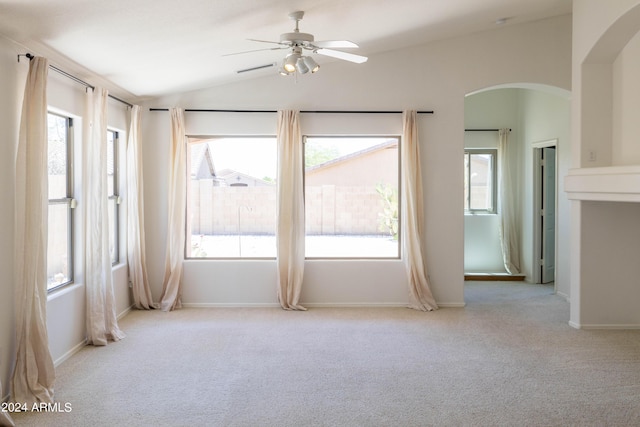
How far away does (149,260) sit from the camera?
7.00m

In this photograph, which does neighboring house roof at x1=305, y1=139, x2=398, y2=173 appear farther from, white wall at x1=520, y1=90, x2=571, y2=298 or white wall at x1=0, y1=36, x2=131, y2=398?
white wall at x1=0, y1=36, x2=131, y2=398

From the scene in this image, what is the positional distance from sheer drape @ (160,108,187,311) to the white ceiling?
488 mm

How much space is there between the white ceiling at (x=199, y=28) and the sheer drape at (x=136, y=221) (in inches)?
19.9

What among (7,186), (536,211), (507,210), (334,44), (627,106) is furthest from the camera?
(507,210)

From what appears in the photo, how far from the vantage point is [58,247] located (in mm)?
4992

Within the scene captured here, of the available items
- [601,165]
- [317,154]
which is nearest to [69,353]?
[317,154]

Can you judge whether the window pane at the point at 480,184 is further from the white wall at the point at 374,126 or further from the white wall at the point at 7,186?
the white wall at the point at 7,186

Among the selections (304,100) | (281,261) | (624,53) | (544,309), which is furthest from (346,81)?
(544,309)

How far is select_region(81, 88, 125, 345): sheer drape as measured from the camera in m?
5.17

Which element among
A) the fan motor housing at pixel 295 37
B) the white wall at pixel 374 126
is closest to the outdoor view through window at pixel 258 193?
the white wall at pixel 374 126

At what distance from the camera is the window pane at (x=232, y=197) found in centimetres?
709

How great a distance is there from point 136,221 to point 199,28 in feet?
8.99

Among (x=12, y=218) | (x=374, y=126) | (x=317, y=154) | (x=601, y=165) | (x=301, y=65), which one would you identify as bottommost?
(x=12, y=218)

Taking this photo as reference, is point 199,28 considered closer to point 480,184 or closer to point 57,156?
point 57,156
